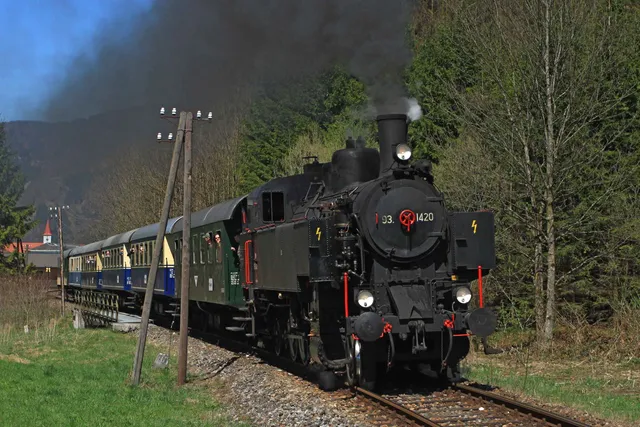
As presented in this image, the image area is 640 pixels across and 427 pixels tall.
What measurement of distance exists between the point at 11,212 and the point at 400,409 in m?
51.1

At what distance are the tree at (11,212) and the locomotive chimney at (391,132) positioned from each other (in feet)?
153

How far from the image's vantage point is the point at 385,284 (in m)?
11.3

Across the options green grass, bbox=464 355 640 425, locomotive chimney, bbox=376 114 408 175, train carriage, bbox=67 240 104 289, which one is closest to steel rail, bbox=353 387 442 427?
green grass, bbox=464 355 640 425

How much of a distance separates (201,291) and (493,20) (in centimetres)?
921

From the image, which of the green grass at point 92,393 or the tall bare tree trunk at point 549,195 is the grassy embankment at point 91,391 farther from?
the tall bare tree trunk at point 549,195

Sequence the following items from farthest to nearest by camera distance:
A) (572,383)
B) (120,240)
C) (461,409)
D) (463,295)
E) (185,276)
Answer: (120,240) → (185,276) → (572,383) → (463,295) → (461,409)

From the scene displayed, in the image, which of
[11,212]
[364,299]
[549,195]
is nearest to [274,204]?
[364,299]

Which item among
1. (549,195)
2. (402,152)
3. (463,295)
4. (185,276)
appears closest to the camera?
(463,295)

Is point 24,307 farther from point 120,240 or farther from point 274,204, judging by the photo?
point 274,204

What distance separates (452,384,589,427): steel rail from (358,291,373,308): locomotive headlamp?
1.76 meters

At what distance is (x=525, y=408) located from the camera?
9445 mm

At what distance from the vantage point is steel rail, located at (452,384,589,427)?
870cm

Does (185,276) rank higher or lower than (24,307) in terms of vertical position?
higher

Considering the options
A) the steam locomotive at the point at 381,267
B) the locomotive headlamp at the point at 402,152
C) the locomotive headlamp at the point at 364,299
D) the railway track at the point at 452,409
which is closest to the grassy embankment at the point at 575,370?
the railway track at the point at 452,409
